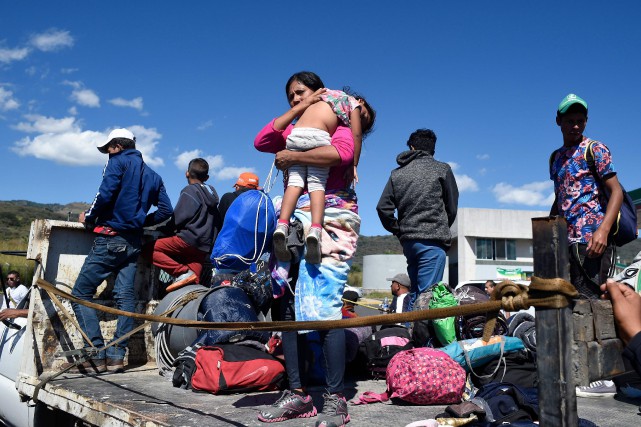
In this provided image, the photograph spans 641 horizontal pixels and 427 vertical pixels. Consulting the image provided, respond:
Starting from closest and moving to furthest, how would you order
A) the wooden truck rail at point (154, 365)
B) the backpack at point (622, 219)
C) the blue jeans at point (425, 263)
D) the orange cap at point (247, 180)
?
the wooden truck rail at point (154, 365) → the backpack at point (622, 219) → the blue jeans at point (425, 263) → the orange cap at point (247, 180)

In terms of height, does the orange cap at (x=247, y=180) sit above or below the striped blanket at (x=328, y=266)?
above

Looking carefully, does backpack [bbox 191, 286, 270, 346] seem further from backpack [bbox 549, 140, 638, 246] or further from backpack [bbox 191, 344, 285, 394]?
backpack [bbox 549, 140, 638, 246]

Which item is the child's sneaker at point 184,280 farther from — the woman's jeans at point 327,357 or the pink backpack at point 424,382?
the pink backpack at point 424,382

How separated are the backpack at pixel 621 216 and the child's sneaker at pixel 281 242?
2029mm

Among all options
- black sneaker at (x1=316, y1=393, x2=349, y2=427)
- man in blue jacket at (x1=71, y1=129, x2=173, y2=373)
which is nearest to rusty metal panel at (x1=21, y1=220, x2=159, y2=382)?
man in blue jacket at (x1=71, y1=129, x2=173, y2=373)

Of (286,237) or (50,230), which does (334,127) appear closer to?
(286,237)

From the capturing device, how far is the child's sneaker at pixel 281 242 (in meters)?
2.75

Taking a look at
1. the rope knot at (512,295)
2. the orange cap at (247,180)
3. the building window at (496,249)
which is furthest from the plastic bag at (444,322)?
the building window at (496,249)

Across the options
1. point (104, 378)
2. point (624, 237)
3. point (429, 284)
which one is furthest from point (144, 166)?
point (624, 237)

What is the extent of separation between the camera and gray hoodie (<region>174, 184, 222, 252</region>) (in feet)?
16.2

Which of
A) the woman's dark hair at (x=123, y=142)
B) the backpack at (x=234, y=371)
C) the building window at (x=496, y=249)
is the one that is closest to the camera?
the backpack at (x=234, y=371)

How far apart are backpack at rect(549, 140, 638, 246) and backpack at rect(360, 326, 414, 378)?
1.60 m

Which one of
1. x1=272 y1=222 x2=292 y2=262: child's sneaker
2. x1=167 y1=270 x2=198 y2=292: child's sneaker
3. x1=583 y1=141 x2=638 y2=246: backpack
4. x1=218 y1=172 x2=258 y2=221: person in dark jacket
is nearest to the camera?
x1=272 y1=222 x2=292 y2=262: child's sneaker

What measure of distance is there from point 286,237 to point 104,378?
6.69ft
